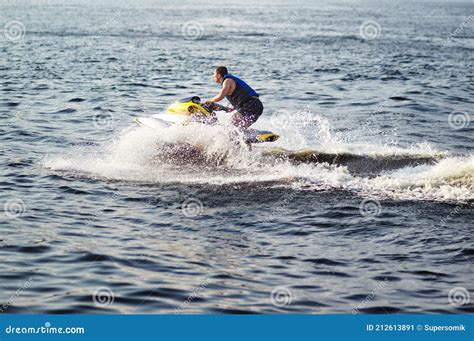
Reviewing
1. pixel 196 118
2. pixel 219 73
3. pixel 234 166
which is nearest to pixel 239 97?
pixel 219 73

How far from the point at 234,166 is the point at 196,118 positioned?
4.88 feet

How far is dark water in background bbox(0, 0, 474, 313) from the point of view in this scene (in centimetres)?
870

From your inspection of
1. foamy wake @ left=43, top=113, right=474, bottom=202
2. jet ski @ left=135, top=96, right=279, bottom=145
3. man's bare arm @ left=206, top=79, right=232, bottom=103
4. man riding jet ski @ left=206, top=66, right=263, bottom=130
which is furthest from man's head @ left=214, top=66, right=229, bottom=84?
foamy wake @ left=43, top=113, right=474, bottom=202

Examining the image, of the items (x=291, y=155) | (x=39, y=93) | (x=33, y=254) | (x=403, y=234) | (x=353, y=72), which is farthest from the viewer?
(x=353, y=72)

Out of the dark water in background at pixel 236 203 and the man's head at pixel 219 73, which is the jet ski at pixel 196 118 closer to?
the dark water in background at pixel 236 203

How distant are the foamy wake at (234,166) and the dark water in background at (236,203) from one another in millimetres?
46

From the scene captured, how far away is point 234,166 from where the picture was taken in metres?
15.3

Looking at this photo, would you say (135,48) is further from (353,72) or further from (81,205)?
(81,205)

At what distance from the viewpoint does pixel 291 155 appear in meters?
15.8

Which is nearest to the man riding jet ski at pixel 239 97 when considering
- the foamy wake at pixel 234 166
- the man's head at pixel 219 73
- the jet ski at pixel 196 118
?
the man's head at pixel 219 73

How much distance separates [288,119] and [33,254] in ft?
41.0

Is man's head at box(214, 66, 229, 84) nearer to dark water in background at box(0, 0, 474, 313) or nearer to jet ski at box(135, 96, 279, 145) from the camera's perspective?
jet ski at box(135, 96, 279, 145)

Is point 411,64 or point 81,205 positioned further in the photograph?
point 411,64

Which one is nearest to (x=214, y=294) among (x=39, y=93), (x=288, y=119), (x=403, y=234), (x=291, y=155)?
(x=403, y=234)
